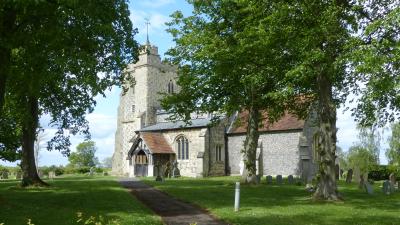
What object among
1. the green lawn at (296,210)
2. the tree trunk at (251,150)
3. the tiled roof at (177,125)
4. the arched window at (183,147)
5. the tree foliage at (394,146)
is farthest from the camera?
the arched window at (183,147)

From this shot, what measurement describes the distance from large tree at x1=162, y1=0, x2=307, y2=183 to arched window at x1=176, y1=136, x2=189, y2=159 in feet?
61.7

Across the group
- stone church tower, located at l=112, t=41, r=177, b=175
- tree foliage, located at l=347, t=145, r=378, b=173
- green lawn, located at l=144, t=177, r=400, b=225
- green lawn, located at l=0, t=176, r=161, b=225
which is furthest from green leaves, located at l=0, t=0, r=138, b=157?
stone church tower, located at l=112, t=41, r=177, b=175

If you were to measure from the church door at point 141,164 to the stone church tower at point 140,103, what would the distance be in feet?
27.3

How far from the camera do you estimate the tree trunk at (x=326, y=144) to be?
19078 millimetres

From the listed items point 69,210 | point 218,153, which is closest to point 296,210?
point 69,210

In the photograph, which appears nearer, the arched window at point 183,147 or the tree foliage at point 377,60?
the tree foliage at point 377,60

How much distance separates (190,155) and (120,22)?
102 feet

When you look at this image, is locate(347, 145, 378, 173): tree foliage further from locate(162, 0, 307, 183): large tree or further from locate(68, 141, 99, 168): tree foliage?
locate(68, 141, 99, 168): tree foliage

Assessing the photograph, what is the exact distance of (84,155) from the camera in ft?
363

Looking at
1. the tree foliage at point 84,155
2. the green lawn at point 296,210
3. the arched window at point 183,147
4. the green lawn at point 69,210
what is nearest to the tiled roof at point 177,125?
the arched window at point 183,147

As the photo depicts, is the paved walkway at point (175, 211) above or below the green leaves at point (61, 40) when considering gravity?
below

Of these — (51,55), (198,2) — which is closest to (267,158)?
(198,2)

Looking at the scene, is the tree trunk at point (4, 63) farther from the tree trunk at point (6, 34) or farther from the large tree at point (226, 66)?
the large tree at point (226, 66)

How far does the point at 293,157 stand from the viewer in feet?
140
